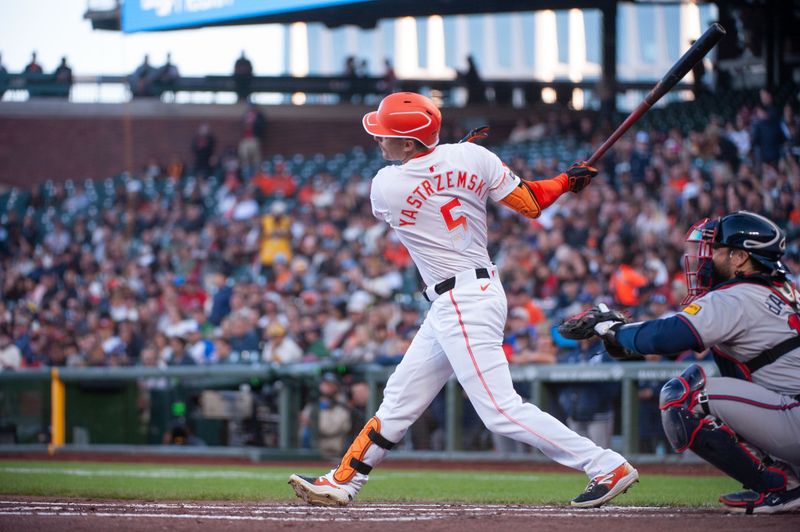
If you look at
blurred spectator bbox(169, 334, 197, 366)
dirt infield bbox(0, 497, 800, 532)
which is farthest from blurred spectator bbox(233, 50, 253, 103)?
dirt infield bbox(0, 497, 800, 532)

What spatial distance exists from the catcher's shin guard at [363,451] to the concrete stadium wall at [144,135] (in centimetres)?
1739

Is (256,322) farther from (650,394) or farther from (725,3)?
(725,3)

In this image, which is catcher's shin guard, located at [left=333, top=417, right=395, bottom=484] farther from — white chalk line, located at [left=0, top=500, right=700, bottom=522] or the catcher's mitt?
the catcher's mitt

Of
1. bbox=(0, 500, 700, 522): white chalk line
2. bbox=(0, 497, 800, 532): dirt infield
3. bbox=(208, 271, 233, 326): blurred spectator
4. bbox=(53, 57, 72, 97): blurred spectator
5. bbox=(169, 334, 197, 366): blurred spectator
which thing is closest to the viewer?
bbox=(0, 497, 800, 532): dirt infield

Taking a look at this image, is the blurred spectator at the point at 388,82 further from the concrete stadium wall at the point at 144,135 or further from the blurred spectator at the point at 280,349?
the blurred spectator at the point at 280,349

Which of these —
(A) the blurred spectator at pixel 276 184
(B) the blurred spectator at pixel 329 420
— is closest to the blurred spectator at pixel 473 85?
(A) the blurred spectator at pixel 276 184

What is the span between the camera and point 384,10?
18922mm

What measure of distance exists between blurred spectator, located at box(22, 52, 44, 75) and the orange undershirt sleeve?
44.8ft

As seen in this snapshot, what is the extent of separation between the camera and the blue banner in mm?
15992

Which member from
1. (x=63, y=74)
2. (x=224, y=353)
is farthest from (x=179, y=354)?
(x=63, y=74)

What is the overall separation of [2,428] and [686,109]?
10.6 meters

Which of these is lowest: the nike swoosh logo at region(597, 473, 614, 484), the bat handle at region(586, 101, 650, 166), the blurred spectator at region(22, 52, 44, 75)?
the nike swoosh logo at region(597, 473, 614, 484)

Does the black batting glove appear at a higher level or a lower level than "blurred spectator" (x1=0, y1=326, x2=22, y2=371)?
higher

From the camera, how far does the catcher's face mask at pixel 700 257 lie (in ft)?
14.9
